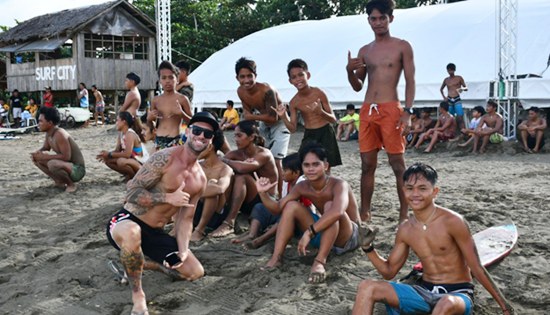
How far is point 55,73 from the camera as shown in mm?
24922

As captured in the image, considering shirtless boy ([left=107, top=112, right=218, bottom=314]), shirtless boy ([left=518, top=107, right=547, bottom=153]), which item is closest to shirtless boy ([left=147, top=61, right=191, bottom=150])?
shirtless boy ([left=107, top=112, right=218, bottom=314])

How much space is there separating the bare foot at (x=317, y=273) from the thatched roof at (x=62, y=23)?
21996 mm

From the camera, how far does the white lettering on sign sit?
24.2 metres

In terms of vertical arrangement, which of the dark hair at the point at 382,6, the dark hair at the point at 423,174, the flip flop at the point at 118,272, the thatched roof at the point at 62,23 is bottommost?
the flip flop at the point at 118,272

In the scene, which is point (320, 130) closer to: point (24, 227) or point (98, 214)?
point (98, 214)

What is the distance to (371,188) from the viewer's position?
5.47 m

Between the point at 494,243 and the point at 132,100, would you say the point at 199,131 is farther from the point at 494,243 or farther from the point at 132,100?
the point at 132,100

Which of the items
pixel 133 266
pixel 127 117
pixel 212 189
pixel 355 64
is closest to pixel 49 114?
pixel 127 117

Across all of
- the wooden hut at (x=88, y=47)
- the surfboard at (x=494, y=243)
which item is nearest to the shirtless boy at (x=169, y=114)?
the surfboard at (x=494, y=243)

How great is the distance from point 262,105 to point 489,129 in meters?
7.22

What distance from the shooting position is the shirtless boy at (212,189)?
500 centimetres

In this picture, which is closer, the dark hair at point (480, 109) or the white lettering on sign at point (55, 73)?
the dark hair at point (480, 109)

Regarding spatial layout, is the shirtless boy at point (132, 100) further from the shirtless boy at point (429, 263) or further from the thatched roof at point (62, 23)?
the thatched roof at point (62, 23)

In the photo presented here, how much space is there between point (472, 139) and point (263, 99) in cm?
746
